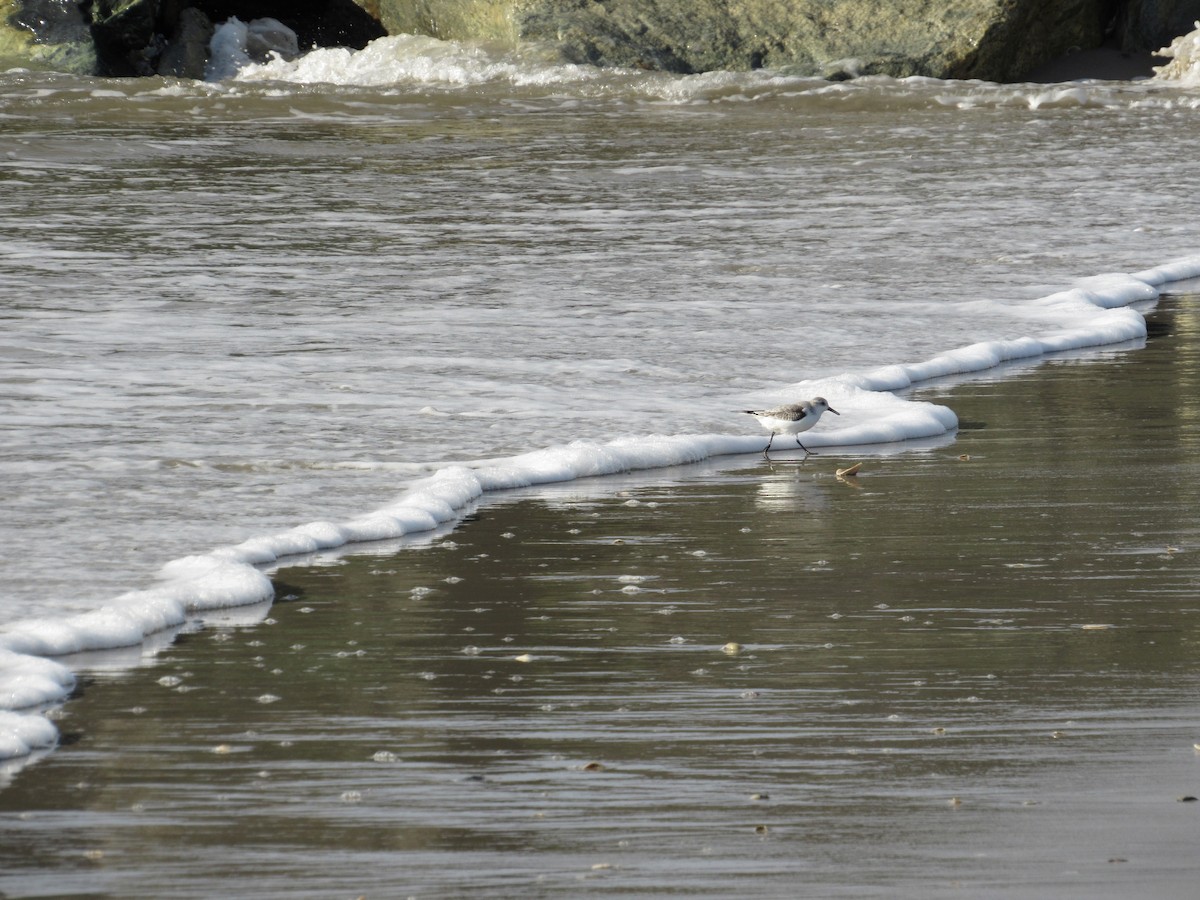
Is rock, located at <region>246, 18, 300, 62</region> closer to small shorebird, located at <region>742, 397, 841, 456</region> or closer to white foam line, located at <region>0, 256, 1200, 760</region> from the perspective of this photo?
white foam line, located at <region>0, 256, 1200, 760</region>

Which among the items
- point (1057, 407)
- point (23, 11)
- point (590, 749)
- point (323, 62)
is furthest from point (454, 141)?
point (590, 749)

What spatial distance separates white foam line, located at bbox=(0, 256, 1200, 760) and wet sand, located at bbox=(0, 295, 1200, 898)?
3.9 inches

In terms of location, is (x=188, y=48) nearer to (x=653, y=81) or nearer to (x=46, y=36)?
(x=46, y=36)

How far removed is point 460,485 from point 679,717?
209 cm

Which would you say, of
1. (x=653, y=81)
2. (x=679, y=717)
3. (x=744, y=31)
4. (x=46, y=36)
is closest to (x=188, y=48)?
(x=46, y=36)

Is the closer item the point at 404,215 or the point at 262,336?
the point at 262,336

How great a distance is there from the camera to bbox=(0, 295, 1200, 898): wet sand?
2914 millimetres

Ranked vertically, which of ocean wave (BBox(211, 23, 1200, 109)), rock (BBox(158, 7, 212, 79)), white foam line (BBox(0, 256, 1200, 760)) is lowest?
white foam line (BBox(0, 256, 1200, 760))

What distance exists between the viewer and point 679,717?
141 inches

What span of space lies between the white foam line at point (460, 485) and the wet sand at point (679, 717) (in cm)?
10

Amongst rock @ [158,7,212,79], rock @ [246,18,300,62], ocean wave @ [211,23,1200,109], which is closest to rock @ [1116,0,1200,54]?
ocean wave @ [211,23,1200,109]

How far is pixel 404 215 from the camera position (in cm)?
1235

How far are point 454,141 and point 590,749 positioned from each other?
14327 millimetres

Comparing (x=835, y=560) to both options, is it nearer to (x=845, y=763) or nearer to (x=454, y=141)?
(x=845, y=763)
